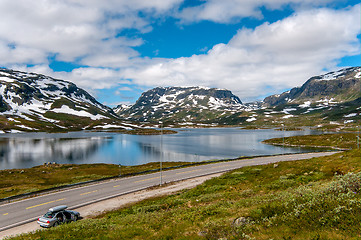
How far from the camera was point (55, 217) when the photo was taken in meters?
23.9

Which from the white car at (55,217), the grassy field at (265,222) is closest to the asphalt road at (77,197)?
the white car at (55,217)

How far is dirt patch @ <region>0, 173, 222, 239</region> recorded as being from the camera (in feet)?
80.7

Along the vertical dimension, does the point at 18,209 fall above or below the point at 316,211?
below

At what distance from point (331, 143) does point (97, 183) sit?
144m

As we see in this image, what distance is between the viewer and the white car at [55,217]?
23484 mm

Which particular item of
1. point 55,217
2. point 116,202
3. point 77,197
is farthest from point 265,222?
point 77,197

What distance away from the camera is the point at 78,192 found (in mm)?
39250

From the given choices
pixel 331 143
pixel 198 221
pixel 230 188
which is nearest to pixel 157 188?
Answer: pixel 230 188

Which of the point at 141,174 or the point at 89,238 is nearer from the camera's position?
the point at 89,238

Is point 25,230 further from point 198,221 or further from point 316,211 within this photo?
point 316,211

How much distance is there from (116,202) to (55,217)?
10258 millimetres

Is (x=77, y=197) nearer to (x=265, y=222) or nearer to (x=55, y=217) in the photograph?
(x=55, y=217)

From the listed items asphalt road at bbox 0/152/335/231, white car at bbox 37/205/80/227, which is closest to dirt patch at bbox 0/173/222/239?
asphalt road at bbox 0/152/335/231

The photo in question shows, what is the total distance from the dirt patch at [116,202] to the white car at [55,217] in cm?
177
